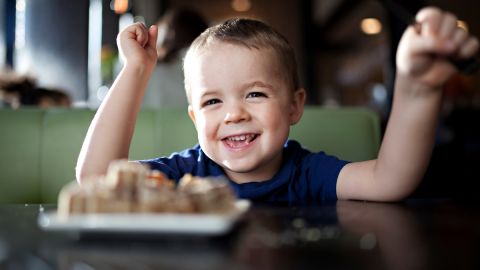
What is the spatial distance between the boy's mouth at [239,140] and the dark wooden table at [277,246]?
413mm

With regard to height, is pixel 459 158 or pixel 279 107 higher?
pixel 279 107

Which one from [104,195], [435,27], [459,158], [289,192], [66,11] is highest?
[66,11]

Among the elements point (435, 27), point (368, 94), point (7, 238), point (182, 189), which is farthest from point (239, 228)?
point (368, 94)

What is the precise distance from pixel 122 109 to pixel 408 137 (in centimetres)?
57

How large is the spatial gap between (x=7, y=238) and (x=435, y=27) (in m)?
0.59

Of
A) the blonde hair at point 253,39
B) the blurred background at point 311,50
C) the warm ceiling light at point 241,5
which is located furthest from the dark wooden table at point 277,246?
the warm ceiling light at point 241,5

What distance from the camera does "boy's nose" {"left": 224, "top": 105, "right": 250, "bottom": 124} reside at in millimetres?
1137

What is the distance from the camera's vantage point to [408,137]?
37.5 inches

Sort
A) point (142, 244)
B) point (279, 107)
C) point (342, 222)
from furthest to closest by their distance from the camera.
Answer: point (279, 107)
point (342, 222)
point (142, 244)

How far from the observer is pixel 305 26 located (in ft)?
26.3

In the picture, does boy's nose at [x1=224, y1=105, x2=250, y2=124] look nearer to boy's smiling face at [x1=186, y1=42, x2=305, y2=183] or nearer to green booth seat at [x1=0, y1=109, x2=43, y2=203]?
boy's smiling face at [x1=186, y1=42, x2=305, y2=183]

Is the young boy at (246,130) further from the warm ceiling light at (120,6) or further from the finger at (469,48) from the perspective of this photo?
the warm ceiling light at (120,6)

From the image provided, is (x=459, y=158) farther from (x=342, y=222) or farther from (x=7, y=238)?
(x=7, y=238)

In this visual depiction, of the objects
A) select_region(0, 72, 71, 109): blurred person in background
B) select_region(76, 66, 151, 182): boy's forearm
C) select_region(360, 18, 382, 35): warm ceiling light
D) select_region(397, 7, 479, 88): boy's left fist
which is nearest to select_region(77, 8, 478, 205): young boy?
select_region(76, 66, 151, 182): boy's forearm
